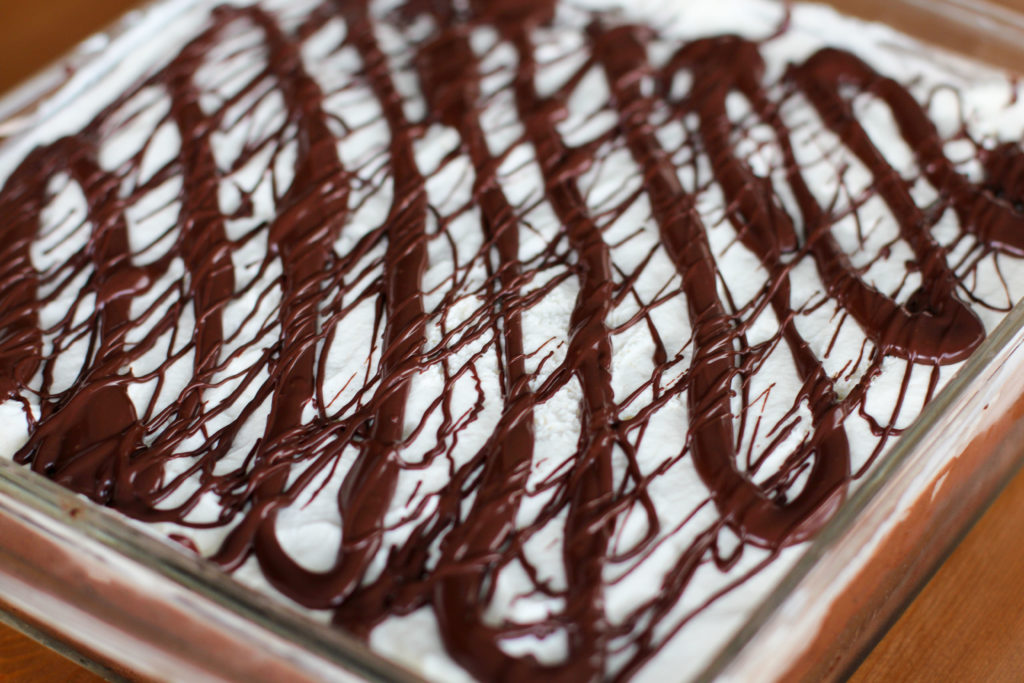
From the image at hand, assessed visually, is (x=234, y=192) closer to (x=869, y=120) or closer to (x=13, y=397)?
(x=13, y=397)

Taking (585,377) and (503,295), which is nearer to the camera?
(585,377)

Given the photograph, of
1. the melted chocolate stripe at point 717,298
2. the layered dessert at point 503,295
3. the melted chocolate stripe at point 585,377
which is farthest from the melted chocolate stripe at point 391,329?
the melted chocolate stripe at point 717,298

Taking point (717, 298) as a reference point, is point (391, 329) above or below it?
above

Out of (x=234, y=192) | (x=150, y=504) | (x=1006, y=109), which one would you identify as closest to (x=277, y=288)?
(x=234, y=192)

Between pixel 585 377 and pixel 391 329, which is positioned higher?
pixel 391 329

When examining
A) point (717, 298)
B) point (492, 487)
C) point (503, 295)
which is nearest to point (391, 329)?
point (503, 295)

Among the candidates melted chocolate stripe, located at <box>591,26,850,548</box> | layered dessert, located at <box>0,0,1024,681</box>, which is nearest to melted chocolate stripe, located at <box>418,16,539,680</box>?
layered dessert, located at <box>0,0,1024,681</box>

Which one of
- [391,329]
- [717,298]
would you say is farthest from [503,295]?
[717,298]

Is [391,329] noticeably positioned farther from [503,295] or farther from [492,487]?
[492,487]

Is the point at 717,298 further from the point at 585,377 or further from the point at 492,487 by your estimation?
the point at 492,487
